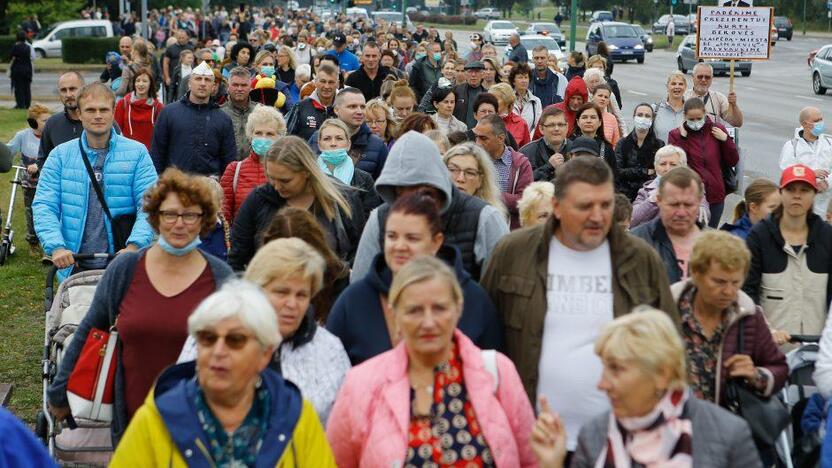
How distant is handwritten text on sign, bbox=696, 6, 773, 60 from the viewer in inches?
704

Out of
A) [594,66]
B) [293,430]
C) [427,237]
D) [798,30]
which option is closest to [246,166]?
[427,237]

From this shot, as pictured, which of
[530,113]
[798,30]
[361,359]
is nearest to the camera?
[361,359]

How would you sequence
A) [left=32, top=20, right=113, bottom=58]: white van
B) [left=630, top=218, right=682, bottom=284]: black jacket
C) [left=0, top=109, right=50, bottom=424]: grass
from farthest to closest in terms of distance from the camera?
[left=32, top=20, right=113, bottom=58]: white van < [left=0, top=109, right=50, bottom=424]: grass < [left=630, top=218, right=682, bottom=284]: black jacket

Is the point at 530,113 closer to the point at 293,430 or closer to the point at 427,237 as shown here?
the point at 427,237

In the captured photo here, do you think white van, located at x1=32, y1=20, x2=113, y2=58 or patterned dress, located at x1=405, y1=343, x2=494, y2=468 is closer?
patterned dress, located at x1=405, y1=343, x2=494, y2=468

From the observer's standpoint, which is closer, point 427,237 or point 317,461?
point 317,461

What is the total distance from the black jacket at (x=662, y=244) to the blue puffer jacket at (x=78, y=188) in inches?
126

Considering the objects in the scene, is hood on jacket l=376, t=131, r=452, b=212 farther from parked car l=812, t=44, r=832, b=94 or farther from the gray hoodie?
parked car l=812, t=44, r=832, b=94

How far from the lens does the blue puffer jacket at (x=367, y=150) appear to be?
425 inches

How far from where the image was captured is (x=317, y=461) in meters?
4.52

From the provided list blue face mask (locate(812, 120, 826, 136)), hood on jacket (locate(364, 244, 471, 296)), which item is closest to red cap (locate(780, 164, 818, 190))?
hood on jacket (locate(364, 244, 471, 296))

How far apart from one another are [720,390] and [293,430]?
2.19 meters

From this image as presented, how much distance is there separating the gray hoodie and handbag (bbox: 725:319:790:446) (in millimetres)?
1413

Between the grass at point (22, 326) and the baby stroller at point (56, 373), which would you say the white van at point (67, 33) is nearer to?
the grass at point (22, 326)
